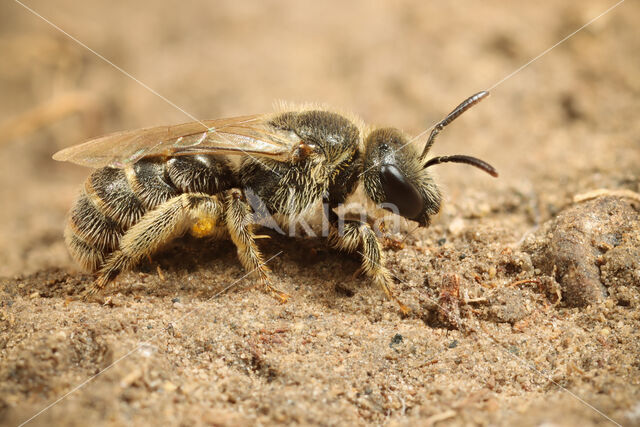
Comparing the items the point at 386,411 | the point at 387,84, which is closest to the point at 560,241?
the point at 386,411

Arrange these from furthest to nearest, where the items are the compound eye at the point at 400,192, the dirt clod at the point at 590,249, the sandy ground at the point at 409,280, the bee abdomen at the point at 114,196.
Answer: the bee abdomen at the point at 114,196, the compound eye at the point at 400,192, the dirt clod at the point at 590,249, the sandy ground at the point at 409,280

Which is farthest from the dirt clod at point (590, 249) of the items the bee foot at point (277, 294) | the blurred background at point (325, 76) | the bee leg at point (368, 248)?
the bee foot at point (277, 294)

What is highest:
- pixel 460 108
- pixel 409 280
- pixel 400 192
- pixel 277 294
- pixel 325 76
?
pixel 325 76

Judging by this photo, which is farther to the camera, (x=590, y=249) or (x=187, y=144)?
(x=187, y=144)

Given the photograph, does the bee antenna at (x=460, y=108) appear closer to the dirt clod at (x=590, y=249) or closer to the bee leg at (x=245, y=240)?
the dirt clod at (x=590, y=249)

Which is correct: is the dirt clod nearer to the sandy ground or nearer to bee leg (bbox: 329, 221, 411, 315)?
the sandy ground

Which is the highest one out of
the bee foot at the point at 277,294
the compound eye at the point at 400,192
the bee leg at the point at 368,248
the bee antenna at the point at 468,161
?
the bee antenna at the point at 468,161

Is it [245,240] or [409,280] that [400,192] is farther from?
[245,240]

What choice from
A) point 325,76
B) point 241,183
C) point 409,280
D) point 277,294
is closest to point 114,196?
point 241,183
